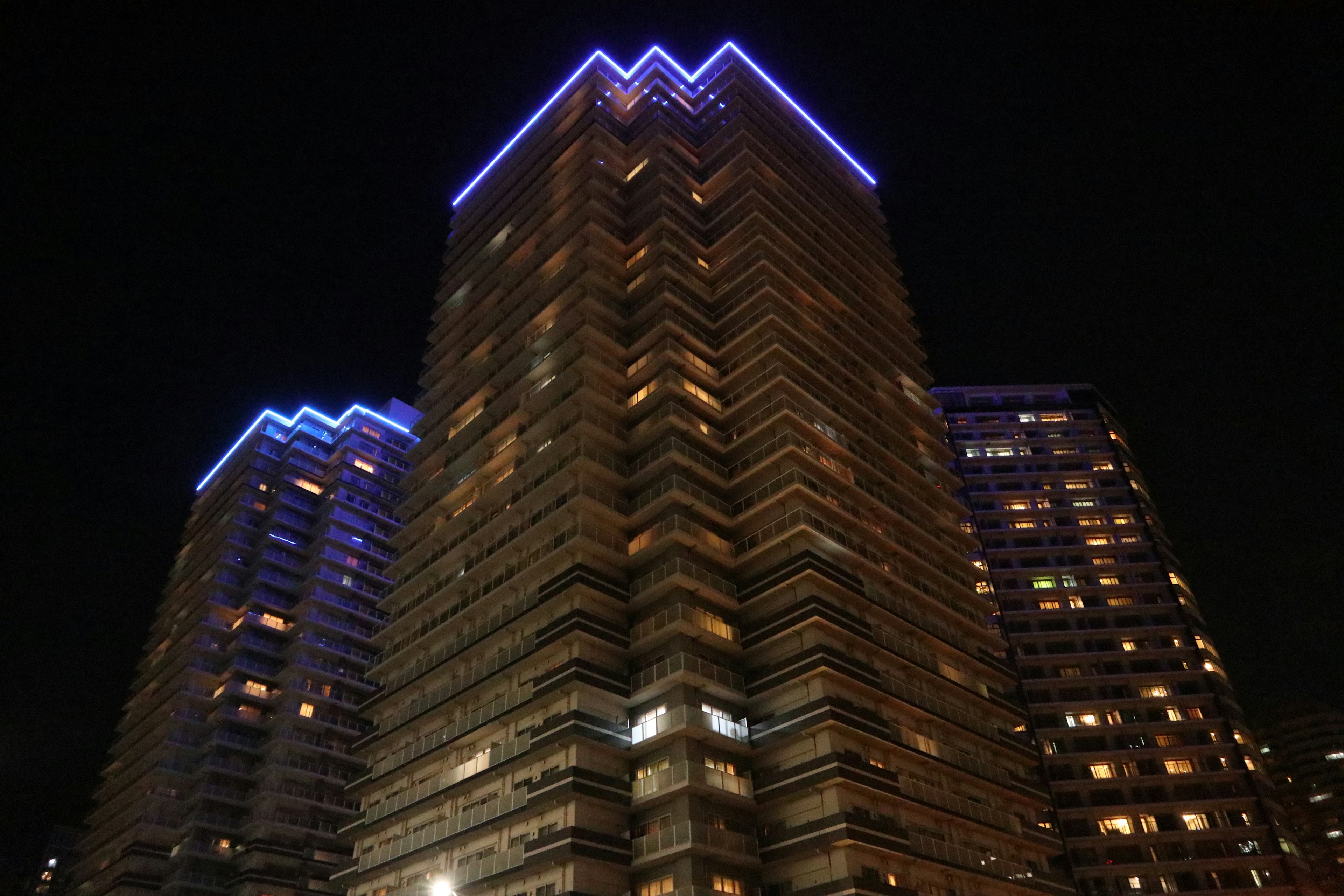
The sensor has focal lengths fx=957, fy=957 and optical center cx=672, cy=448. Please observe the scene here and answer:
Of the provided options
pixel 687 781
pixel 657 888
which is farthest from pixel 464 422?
pixel 657 888

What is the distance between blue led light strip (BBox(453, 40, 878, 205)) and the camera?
100688 mm

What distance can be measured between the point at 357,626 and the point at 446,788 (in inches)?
2072

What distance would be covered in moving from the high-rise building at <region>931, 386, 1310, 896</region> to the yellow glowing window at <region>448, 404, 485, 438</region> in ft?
212

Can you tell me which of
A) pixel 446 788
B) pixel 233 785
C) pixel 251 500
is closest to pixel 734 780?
pixel 446 788

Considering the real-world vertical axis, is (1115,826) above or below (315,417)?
below

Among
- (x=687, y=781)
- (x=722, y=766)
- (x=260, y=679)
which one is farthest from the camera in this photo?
(x=260, y=679)

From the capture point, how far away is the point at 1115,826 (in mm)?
99438

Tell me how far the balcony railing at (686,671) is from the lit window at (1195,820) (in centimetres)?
6698

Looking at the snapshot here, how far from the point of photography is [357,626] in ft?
355

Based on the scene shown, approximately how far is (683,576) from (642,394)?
18.1 metres

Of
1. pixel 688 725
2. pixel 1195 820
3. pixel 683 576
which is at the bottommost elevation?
pixel 688 725

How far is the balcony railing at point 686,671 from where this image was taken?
5603 cm

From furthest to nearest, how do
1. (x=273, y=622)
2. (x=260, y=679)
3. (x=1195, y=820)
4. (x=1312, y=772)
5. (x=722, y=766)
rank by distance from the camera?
(x=1312, y=772) < (x=273, y=622) < (x=260, y=679) < (x=1195, y=820) < (x=722, y=766)

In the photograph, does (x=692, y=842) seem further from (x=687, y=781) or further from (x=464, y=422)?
(x=464, y=422)
